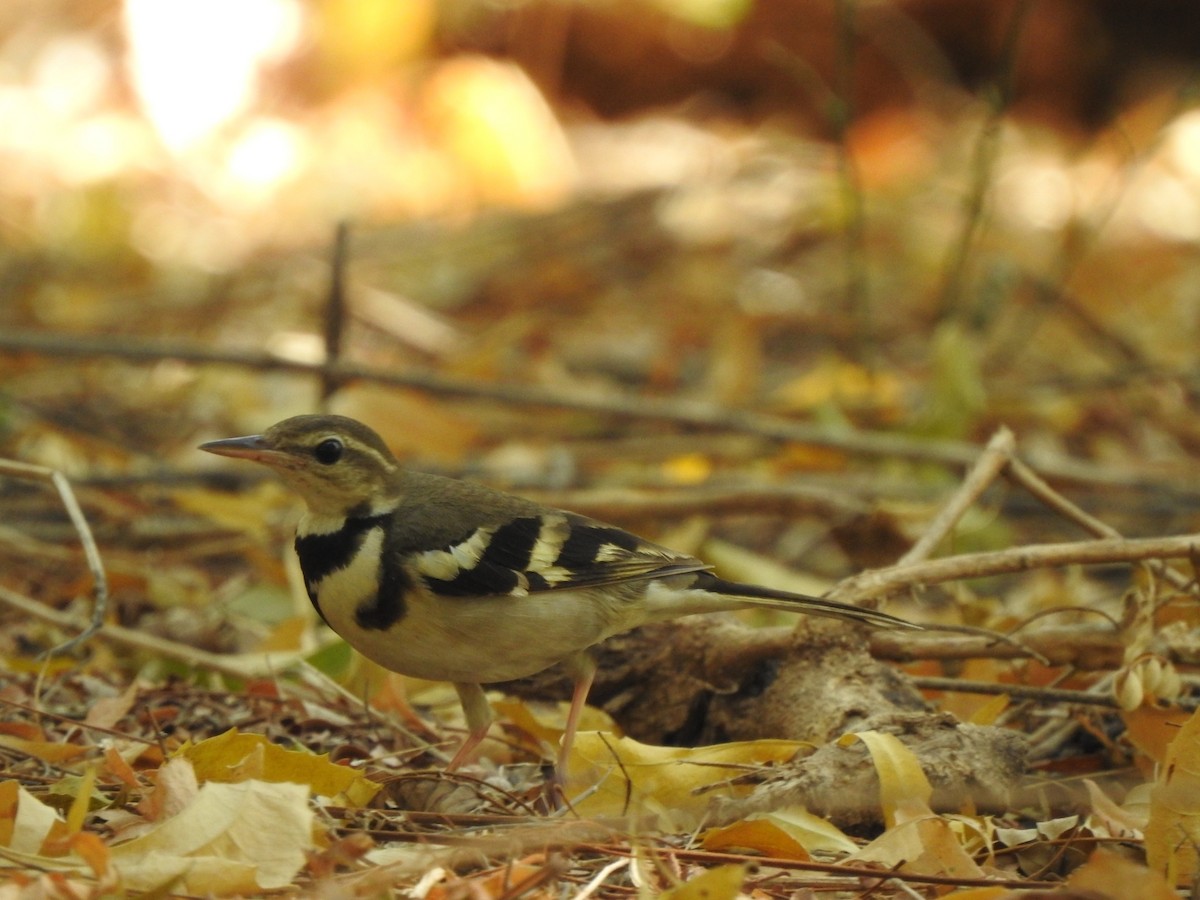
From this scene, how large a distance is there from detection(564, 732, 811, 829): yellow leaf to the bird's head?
0.95 metres

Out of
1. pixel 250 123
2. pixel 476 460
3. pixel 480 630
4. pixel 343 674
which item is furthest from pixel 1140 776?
pixel 250 123

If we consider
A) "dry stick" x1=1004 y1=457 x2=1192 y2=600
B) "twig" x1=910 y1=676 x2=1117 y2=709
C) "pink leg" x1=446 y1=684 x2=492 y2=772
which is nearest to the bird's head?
"pink leg" x1=446 y1=684 x2=492 y2=772

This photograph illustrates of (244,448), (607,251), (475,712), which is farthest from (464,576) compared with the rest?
(607,251)

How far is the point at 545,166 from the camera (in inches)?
460

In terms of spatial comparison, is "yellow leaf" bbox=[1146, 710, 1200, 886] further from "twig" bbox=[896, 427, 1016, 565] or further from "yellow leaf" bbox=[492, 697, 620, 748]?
"yellow leaf" bbox=[492, 697, 620, 748]

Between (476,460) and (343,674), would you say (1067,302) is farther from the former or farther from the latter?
(343,674)

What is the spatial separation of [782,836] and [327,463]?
1.58m

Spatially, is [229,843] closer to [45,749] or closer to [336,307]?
[45,749]

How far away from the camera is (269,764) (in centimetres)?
318

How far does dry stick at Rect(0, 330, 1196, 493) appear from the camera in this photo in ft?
19.5

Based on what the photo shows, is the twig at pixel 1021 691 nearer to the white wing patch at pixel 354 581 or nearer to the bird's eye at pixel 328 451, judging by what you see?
the white wing patch at pixel 354 581

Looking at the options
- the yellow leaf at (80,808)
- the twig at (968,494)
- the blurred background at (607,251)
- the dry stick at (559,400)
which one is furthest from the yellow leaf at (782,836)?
the dry stick at (559,400)

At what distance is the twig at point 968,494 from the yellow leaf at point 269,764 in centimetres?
172

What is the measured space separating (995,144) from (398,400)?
10.2ft
